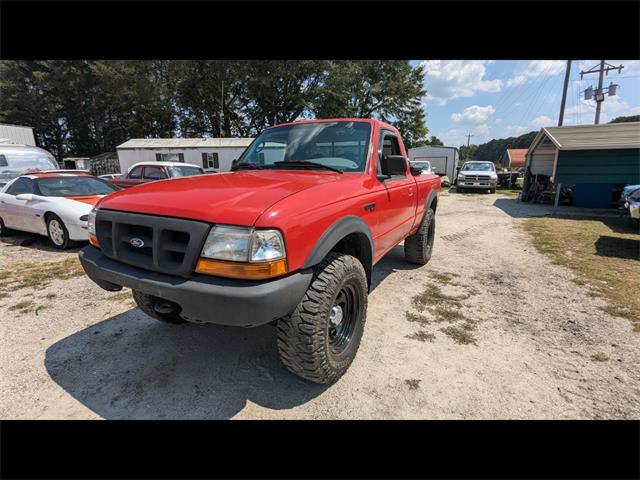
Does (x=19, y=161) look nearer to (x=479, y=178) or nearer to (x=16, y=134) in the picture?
(x=16, y=134)

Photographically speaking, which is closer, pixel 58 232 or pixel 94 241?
pixel 94 241

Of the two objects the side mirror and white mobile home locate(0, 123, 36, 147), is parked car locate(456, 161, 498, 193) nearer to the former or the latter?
the side mirror

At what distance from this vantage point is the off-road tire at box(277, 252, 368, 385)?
6.61 feet

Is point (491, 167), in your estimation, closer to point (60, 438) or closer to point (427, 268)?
point (427, 268)

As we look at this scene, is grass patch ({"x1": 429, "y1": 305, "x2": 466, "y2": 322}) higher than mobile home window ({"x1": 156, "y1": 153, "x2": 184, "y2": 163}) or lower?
lower

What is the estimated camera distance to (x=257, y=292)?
1.69 m

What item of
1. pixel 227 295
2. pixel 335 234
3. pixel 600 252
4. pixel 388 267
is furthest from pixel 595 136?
pixel 227 295

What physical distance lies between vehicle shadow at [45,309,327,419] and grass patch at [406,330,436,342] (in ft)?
3.71

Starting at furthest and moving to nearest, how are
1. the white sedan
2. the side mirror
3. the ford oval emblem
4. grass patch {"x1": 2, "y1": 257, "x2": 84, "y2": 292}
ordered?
the white sedan → grass patch {"x1": 2, "y1": 257, "x2": 84, "y2": 292} → the side mirror → the ford oval emblem

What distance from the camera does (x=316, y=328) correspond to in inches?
79.7

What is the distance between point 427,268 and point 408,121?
34218 millimetres

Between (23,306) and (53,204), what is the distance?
10.1 feet

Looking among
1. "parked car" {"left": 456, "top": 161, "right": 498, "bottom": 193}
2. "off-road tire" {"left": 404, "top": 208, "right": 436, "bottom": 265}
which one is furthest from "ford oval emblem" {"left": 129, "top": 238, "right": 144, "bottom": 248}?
"parked car" {"left": 456, "top": 161, "right": 498, "bottom": 193}

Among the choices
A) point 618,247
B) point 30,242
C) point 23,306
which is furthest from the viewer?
point 30,242
